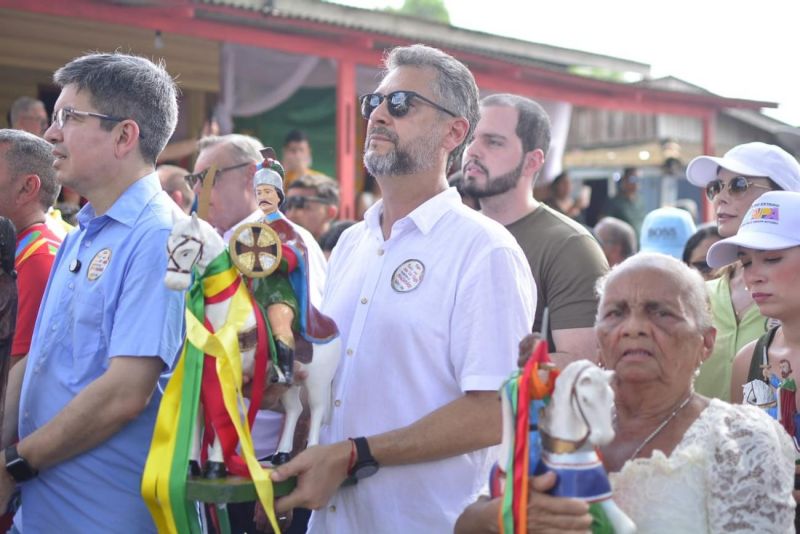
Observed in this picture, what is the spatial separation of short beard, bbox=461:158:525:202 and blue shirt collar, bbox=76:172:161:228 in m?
1.74

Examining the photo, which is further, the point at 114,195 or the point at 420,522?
the point at 114,195

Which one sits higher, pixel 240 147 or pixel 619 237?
pixel 240 147

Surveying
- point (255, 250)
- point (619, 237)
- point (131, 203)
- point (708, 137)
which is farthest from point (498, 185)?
point (708, 137)

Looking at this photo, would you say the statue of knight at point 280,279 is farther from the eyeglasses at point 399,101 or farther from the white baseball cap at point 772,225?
the white baseball cap at point 772,225

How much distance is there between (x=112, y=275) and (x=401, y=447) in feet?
3.31

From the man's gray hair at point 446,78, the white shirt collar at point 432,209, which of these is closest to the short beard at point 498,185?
the man's gray hair at point 446,78

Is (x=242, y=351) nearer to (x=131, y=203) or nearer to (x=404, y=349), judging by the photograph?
(x=404, y=349)

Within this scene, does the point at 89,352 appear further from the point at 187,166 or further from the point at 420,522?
the point at 187,166

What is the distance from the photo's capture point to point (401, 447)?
262 cm

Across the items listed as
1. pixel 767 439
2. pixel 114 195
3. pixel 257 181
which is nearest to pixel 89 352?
pixel 114 195

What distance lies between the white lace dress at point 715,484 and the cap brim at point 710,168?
6.59 ft

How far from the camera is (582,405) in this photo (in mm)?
2037

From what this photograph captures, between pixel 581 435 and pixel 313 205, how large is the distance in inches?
172

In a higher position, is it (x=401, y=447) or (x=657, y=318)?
(x=657, y=318)
